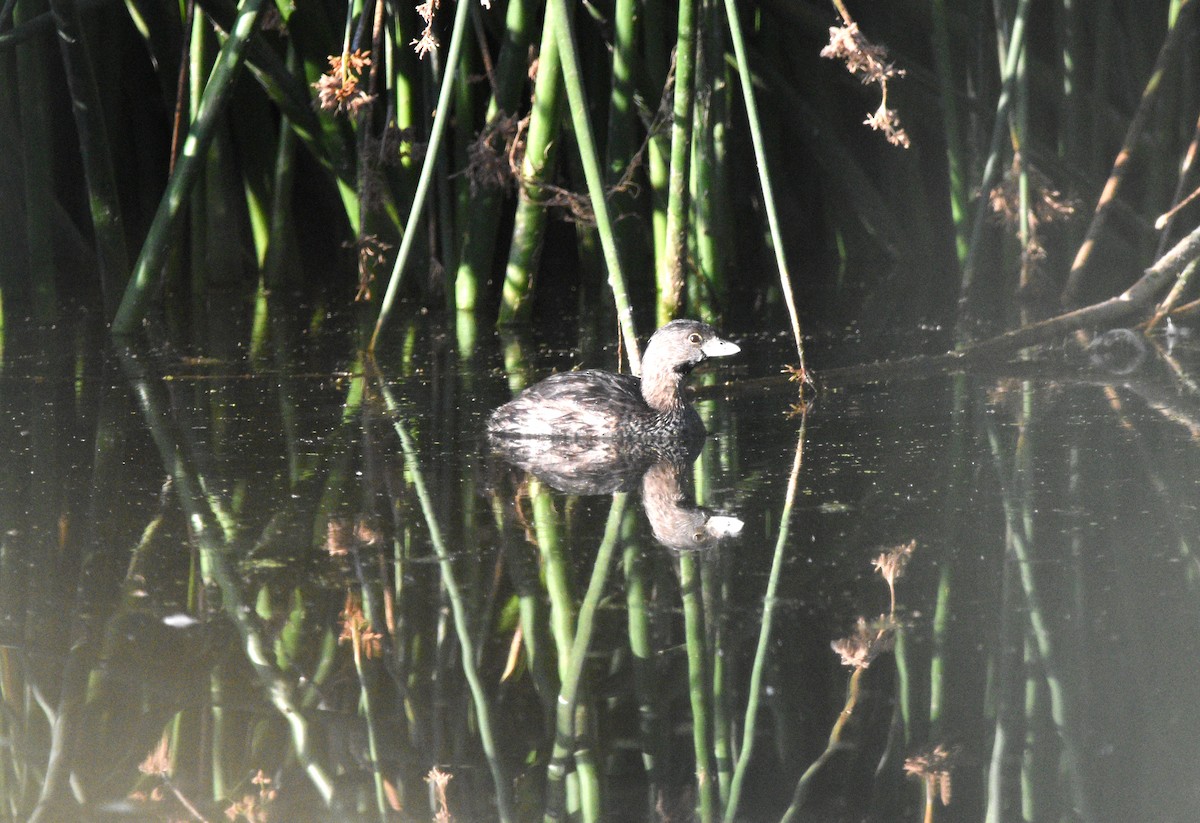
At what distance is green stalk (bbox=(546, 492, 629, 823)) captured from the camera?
2939 mm

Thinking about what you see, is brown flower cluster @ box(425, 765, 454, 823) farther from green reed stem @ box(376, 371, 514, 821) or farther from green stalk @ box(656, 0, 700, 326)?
green stalk @ box(656, 0, 700, 326)

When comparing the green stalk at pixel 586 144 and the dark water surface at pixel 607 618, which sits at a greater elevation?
the green stalk at pixel 586 144

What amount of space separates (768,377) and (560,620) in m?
2.77

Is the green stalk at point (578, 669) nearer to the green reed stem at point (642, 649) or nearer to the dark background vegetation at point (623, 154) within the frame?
the green reed stem at point (642, 649)

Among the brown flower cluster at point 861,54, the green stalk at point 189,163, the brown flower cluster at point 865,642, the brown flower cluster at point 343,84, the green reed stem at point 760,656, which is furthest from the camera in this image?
the green stalk at point 189,163

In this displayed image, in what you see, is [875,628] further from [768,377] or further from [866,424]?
[768,377]

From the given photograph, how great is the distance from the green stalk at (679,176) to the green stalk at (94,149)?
2.48m

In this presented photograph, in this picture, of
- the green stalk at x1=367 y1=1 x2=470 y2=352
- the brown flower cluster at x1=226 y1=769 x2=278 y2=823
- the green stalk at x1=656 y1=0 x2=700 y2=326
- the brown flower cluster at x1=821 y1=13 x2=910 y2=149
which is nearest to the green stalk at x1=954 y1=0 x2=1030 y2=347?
the green stalk at x1=656 y1=0 x2=700 y2=326

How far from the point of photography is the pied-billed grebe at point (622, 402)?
212 inches

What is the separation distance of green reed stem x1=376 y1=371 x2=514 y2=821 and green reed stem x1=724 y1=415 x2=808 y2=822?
40cm

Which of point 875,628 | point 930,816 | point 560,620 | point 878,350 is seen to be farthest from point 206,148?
point 930,816

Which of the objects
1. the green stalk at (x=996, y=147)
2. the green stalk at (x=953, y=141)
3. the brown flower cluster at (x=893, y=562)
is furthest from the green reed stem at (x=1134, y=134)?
the brown flower cluster at (x=893, y=562)

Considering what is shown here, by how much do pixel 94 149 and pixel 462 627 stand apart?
14.7ft

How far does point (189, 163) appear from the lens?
256 inches
